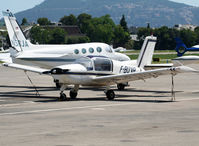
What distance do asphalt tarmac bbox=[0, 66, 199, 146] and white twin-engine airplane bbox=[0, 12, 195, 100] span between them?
3.15 ft

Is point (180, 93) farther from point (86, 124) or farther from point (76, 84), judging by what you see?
point (86, 124)

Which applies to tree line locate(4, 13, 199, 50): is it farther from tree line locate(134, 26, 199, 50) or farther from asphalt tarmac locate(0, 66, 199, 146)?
asphalt tarmac locate(0, 66, 199, 146)

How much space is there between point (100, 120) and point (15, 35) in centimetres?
1535

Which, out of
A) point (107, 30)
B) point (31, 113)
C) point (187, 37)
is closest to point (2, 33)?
point (107, 30)

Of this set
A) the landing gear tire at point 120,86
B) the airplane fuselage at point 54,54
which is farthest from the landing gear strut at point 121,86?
the airplane fuselage at point 54,54

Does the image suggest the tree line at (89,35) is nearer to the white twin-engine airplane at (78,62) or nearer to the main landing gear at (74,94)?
the white twin-engine airplane at (78,62)

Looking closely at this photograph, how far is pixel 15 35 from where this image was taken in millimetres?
31250

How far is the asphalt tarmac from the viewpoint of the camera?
13448mm

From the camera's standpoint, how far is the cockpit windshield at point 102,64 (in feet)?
81.0

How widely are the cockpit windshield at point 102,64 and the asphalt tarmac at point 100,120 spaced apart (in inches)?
56.7

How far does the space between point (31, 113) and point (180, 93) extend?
10.2m

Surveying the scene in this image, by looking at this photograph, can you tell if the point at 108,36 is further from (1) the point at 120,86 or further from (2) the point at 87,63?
(2) the point at 87,63

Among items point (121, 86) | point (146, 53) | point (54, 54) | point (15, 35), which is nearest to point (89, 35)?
point (15, 35)

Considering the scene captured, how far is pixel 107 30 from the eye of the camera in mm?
150625
